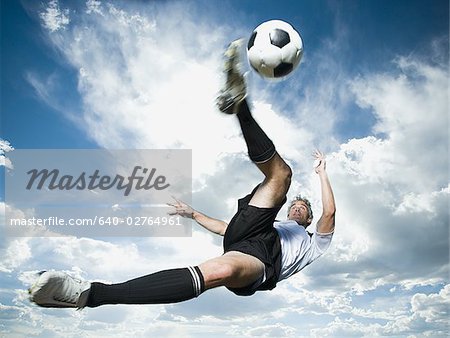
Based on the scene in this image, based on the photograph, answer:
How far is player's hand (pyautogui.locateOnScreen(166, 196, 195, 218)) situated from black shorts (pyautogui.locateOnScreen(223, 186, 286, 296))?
1.99 m

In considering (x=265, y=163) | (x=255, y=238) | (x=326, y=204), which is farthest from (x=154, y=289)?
(x=326, y=204)

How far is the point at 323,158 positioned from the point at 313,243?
104 cm

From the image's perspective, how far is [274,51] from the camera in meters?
5.34

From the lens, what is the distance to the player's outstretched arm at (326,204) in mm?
6137

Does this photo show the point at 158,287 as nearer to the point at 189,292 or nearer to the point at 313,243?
the point at 189,292

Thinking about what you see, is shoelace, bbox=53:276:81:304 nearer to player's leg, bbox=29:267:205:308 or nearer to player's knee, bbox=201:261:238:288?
player's leg, bbox=29:267:205:308

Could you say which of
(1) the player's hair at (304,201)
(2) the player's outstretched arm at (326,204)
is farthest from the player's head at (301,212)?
(2) the player's outstretched arm at (326,204)

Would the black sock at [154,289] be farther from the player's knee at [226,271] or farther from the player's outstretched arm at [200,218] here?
the player's outstretched arm at [200,218]

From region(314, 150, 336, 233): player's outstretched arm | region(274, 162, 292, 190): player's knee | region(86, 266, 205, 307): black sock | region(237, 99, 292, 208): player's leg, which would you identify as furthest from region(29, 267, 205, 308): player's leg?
region(314, 150, 336, 233): player's outstretched arm

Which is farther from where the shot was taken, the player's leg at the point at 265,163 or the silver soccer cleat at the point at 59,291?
the player's leg at the point at 265,163

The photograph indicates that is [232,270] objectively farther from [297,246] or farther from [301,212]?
[301,212]

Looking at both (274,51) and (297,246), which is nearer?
(274,51)

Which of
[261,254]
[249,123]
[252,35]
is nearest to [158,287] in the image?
[261,254]

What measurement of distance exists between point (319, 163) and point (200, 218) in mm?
1945
